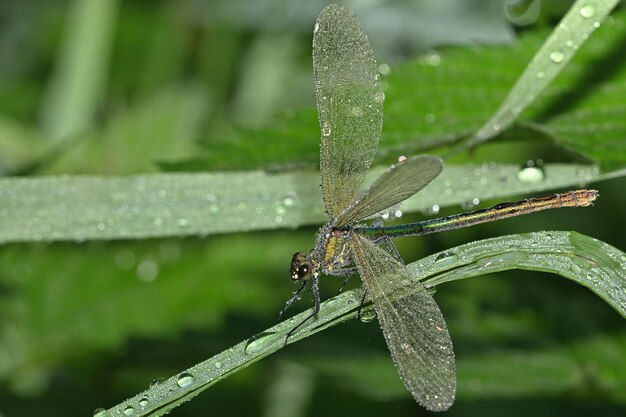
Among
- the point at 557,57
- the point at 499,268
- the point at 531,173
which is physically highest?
the point at 557,57

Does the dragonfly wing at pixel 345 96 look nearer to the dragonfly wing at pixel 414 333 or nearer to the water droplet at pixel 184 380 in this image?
the dragonfly wing at pixel 414 333

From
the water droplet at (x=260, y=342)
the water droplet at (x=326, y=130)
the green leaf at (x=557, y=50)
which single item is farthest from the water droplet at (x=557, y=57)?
the water droplet at (x=260, y=342)

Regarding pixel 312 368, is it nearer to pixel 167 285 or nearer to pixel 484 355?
pixel 484 355

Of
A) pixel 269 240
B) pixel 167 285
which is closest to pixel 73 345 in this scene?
pixel 167 285

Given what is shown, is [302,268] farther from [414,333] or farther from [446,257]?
[446,257]

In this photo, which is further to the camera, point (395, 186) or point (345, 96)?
point (345, 96)

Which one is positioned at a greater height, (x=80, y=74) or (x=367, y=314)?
(x=80, y=74)

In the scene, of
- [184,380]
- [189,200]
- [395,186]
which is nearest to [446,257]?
[395,186]

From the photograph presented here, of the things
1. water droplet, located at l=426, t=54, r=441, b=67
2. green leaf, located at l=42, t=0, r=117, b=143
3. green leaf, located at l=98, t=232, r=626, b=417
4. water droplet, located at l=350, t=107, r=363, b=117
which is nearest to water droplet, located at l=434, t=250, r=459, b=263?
green leaf, located at l=98, t=232, r=626, b=417
